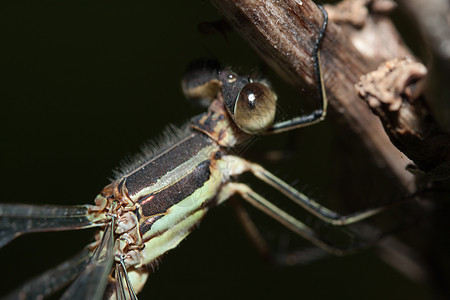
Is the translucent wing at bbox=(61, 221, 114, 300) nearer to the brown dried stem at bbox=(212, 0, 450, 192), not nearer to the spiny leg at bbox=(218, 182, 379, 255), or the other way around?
the spiny leg at bbox=(218, 182, 379, 255)

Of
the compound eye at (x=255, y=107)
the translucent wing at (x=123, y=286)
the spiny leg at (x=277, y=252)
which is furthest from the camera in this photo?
the spiny leg at (x=277, y=252)

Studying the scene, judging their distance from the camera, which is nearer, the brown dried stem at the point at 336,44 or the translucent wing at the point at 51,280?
the brown dried stem at the point at 336,44

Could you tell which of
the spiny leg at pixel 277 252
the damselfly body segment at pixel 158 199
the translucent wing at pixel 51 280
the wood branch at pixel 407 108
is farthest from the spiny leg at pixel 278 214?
the wood branch at pixel 407 108

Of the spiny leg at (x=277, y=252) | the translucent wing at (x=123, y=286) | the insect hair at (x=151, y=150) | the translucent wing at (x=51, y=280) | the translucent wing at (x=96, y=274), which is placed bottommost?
the spiny leg at (x=277, y=252)

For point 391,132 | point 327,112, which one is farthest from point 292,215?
point 391,132

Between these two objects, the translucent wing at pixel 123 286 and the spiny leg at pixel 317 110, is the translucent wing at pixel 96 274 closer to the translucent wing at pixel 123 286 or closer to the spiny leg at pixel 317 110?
the translucent wing at pixel 123 286

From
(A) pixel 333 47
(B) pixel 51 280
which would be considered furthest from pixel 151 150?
(A) pixel 333 47

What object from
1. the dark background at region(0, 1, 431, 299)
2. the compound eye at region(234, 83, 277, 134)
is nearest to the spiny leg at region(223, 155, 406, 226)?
the compound eye at region(234, 83, 277, 134)
